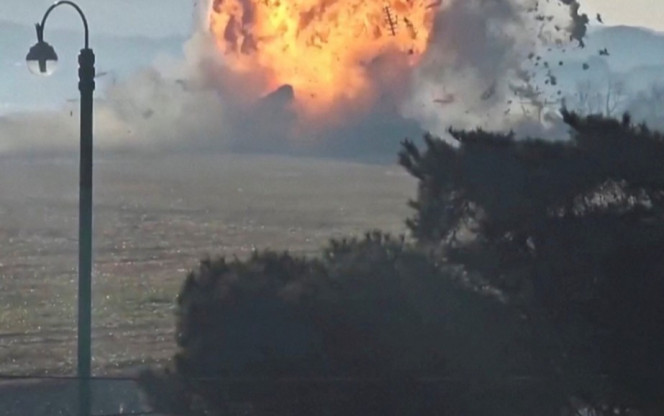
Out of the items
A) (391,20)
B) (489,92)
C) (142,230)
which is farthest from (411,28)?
(142,230)

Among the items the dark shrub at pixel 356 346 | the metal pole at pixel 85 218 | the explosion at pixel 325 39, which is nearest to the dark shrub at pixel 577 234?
the dark shrub at pixel 356 346

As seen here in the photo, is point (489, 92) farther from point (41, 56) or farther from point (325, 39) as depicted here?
point (41, 56)

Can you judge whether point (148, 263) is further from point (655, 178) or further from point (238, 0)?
point (655, 178)

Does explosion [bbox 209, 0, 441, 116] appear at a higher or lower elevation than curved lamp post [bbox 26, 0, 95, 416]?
higher

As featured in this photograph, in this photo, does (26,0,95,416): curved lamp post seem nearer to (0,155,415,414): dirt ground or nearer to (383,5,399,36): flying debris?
(0,155,415,414): dirt ground

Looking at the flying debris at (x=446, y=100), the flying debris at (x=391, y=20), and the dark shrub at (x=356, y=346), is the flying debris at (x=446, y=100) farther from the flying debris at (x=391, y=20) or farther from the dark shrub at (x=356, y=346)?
the dark shrub at (x=356, y=346)

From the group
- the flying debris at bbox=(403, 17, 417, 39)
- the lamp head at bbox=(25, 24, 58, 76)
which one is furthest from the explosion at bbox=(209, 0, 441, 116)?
the lamp head at bbox=(25, 24, 58, 76)
